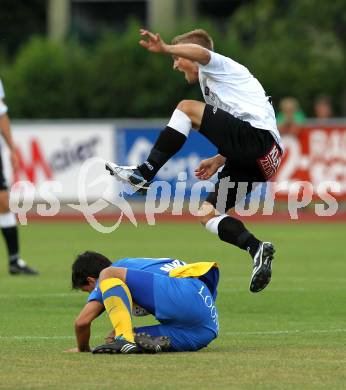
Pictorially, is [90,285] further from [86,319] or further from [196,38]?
[196,38]

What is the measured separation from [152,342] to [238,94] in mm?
2544

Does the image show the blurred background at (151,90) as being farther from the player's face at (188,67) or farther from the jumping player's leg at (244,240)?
the player's face at (188,67)

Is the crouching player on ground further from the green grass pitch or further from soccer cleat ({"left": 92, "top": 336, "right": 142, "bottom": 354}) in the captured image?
the green grass pitch

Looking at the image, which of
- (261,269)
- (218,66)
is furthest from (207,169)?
(261,269)

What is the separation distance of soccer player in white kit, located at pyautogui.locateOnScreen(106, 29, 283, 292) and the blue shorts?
0.93 metres

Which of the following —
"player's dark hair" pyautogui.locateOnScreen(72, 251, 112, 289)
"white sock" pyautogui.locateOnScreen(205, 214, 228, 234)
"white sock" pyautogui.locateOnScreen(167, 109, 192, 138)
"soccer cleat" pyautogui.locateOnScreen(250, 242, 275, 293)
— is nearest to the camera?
"player's dark hair" pyautogui.locateOnScreen(72, 251, 112, 289)

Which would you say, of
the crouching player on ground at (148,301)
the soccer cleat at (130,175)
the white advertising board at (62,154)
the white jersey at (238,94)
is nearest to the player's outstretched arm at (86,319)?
the crouching player on ground at (148,301)

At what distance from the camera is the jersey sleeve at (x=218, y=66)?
435 inches

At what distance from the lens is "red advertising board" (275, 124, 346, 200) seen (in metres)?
26.8

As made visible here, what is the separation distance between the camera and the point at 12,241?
16656 mm

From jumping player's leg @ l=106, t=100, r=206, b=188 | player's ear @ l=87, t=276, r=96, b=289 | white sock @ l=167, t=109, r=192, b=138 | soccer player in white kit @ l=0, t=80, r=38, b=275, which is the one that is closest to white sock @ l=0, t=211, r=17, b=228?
soccer player in white kit @ l=0, t=80, r=38, b=275

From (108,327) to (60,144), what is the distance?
15902mm

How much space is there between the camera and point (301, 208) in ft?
91.5

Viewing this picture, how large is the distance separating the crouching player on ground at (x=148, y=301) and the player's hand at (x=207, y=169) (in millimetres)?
1710
